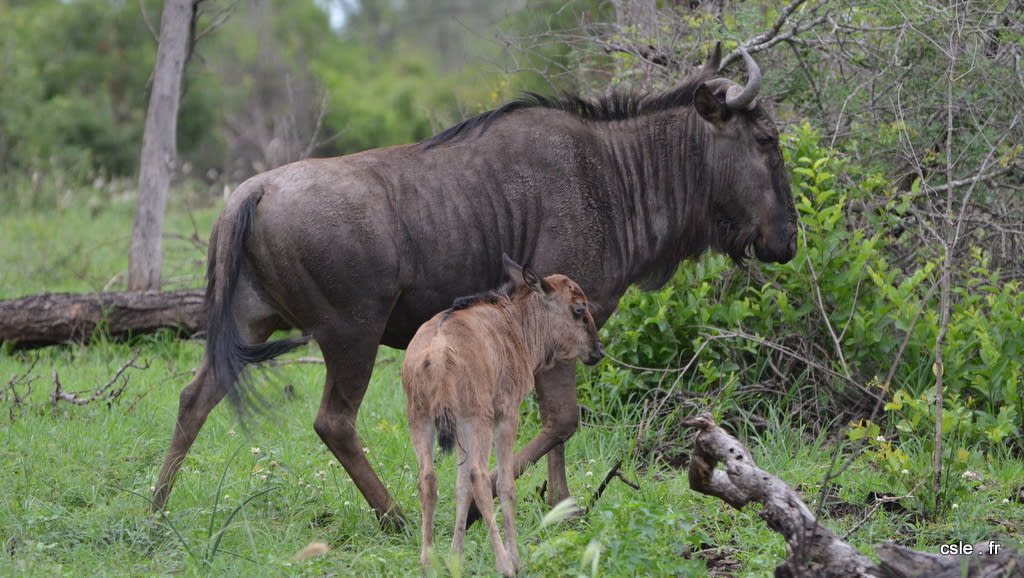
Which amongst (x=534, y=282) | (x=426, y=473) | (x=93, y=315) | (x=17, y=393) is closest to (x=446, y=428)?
(x=426, y=473)

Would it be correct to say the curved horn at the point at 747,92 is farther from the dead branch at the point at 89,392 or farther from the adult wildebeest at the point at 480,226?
the dead branch at the point at 89,392

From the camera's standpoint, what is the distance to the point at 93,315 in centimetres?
833

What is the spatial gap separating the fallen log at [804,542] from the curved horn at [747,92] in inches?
79.3

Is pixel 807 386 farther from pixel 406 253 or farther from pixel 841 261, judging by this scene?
pixel 406 253

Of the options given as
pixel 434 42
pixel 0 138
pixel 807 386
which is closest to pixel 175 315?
pixel 807 386

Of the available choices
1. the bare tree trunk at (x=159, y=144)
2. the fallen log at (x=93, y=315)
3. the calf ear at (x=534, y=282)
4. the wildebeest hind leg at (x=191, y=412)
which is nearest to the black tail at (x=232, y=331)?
the wildebeest hind leg at (x=191, y=412)

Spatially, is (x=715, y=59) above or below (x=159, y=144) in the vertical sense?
above

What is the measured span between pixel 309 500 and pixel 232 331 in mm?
962

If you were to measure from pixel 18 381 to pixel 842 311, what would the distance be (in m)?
5.21

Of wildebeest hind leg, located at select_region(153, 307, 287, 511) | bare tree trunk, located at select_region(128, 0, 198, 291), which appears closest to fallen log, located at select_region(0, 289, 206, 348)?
bare tree trunk, located at select_region(128, 0, 198, 291)

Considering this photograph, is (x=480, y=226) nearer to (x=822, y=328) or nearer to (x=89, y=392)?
(x=822, y=328)

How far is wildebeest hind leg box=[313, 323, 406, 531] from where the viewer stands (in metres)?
5.05

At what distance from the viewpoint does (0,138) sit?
53.8 feet

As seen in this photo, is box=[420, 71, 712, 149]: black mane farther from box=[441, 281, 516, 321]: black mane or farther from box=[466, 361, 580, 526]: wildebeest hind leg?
box=[466, 361, 580, 526]: wildebeest hind leg
